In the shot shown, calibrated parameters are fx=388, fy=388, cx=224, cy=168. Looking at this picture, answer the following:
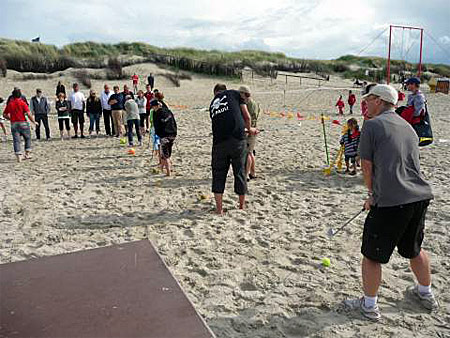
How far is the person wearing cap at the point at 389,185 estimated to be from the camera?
2.81m

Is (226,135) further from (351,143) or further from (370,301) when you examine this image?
(351,143)

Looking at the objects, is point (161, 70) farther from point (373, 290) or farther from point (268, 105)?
point (373, 290)

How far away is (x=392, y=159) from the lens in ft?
9.20

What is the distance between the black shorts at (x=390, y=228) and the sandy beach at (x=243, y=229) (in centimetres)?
63

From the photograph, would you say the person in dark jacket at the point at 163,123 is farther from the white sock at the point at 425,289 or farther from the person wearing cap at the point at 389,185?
the white sock at the point at 425,289

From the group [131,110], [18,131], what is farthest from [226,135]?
[18,131]

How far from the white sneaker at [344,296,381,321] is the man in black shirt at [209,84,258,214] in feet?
8.01

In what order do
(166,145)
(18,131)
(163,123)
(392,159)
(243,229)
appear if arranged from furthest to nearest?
(18,131), (166,145), (163,123), (243,229), (392,159)

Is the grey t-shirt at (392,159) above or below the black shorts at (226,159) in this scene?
above

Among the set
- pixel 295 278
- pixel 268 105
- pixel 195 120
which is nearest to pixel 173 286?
pixel 295 278

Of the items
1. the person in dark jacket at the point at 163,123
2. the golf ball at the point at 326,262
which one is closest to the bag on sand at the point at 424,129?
the golf ball at the point at 326,262

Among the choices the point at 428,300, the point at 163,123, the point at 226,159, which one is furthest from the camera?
the point at 163,123

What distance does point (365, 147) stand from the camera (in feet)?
9.42

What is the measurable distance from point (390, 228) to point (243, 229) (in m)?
2.32
